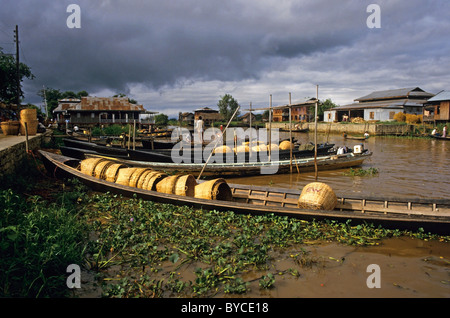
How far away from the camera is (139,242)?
4.86 meters

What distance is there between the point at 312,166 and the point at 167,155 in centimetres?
675

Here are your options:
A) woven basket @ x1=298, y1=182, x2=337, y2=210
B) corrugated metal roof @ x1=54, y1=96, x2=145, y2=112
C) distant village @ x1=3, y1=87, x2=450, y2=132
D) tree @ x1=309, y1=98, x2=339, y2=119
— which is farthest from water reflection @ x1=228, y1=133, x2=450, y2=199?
tree @ x1=309, y1=98, x2=339, y2=119

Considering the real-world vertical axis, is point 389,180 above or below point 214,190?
below

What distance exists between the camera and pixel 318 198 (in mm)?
5801

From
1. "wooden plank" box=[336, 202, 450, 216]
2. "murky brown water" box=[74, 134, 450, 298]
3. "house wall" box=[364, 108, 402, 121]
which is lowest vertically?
"murky brown water" box=[74, 134, 450, 298]

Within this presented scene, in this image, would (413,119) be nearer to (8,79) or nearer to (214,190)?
(214,190)

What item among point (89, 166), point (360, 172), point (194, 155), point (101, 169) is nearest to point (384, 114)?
point (360, 172)

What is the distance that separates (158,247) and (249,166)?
25.9 feet

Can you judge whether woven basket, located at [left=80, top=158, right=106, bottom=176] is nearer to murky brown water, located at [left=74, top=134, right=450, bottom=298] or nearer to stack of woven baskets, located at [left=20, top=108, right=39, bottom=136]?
murky brown water, located at [left=74, top=134, right=450, bottom=298]

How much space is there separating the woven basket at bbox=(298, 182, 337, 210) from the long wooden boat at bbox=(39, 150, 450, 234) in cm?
31

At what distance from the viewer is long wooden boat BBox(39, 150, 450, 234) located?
5113 mm

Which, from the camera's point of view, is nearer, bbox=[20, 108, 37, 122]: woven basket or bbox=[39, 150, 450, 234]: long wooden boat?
bbox=[39, 150, 450, 234]: long wooden boat

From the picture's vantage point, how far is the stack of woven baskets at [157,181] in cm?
669
